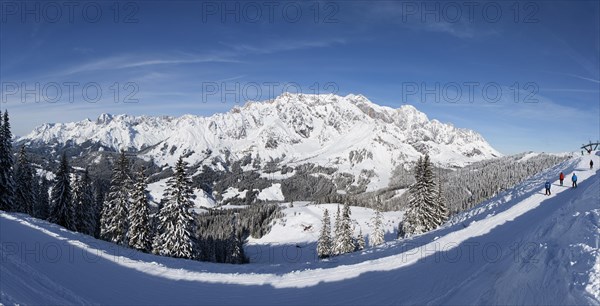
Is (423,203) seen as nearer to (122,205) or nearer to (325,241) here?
(325,241)

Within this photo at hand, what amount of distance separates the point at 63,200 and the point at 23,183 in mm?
9816

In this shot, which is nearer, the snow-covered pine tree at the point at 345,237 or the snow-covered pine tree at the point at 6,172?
the snow-covered pine tree at the point at 6,172

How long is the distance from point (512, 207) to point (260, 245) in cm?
12746

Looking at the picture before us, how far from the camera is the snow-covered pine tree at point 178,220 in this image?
107ft

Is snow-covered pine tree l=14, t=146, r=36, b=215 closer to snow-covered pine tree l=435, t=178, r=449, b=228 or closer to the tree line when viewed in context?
the tree line

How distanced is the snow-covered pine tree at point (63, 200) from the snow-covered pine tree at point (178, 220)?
590 inches

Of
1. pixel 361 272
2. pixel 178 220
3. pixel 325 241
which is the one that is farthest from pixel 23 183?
pixel 361 272

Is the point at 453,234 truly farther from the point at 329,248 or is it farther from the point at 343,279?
the point at 329,248

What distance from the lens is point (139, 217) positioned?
35.3 meters

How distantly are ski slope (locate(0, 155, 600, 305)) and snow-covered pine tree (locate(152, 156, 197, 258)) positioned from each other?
719cm

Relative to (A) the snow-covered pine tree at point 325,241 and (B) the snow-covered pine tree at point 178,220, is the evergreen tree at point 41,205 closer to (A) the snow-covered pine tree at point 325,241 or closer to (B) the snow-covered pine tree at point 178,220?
(B) the snow-covered pine tree at point 178,220

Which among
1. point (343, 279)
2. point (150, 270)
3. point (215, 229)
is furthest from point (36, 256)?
point (215, 229)

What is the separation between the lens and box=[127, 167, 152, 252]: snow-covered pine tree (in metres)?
35.1

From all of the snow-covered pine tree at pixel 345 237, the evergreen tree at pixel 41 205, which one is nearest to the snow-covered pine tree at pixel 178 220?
the snow-covered pine tree at pixel 345 237
